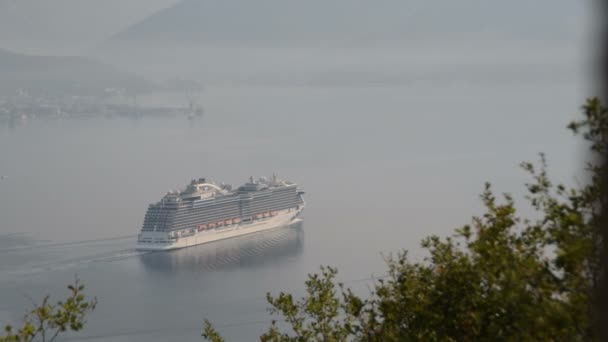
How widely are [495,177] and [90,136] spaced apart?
416 inches

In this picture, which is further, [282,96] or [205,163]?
[282,96]

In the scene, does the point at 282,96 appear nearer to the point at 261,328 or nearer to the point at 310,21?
the point at 310,21

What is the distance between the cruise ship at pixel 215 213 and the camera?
10023 mm

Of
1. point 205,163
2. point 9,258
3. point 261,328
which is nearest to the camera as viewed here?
point 261,328

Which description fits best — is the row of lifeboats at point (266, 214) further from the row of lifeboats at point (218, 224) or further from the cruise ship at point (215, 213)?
the row of lifeboats at point (218, 224)

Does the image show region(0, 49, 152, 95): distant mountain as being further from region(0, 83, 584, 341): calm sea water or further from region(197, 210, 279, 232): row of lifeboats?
region(197, 210, 279, 232): row of lifeboats

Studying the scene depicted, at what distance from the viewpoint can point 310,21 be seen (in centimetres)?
4244

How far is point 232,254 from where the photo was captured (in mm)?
9359

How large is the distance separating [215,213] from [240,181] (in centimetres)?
330

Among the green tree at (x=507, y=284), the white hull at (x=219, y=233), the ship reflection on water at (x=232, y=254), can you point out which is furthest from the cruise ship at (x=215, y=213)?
the green tree at (x=507, y=284)

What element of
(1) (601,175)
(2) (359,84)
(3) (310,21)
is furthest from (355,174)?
(3) (310,21)

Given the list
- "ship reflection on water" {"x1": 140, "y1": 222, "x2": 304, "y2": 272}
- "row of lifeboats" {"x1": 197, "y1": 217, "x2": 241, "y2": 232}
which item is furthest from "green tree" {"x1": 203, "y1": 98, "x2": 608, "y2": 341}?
"row of lifeboats" {"x1": 197, "y1": 217, "x2": 241, "y2": 232}

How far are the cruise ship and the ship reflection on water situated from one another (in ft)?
0.45

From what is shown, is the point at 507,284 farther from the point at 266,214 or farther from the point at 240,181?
the point at 240,181
